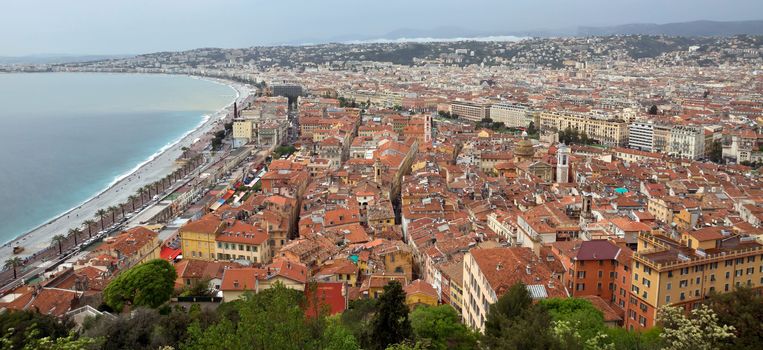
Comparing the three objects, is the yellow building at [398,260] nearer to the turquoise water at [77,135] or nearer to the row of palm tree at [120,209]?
the row of palm tree at [120,209]

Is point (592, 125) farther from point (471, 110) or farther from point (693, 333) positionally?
point (693, 333)

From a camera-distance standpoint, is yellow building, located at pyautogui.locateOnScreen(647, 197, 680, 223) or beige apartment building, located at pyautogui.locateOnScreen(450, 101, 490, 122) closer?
yellow building, located at pyautogui.locateOnScreen(647, 197, 680, 223)

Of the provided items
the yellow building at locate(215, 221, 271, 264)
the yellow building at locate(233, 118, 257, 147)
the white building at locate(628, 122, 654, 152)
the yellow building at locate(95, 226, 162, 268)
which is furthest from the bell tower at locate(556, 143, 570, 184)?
the yellow building at locate(233, 118, 257, 147)

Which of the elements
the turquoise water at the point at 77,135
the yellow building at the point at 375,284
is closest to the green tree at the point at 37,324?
the yellow building at the point at 375,284

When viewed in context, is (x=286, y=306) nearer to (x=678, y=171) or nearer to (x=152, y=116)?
(x=678, y=171)

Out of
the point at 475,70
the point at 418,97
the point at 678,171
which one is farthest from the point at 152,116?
the point at 475,70

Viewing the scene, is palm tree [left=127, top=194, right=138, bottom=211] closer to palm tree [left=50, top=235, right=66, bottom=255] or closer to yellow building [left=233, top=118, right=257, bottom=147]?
palm tree [left=50, top=235, right=66, bottom=255]
